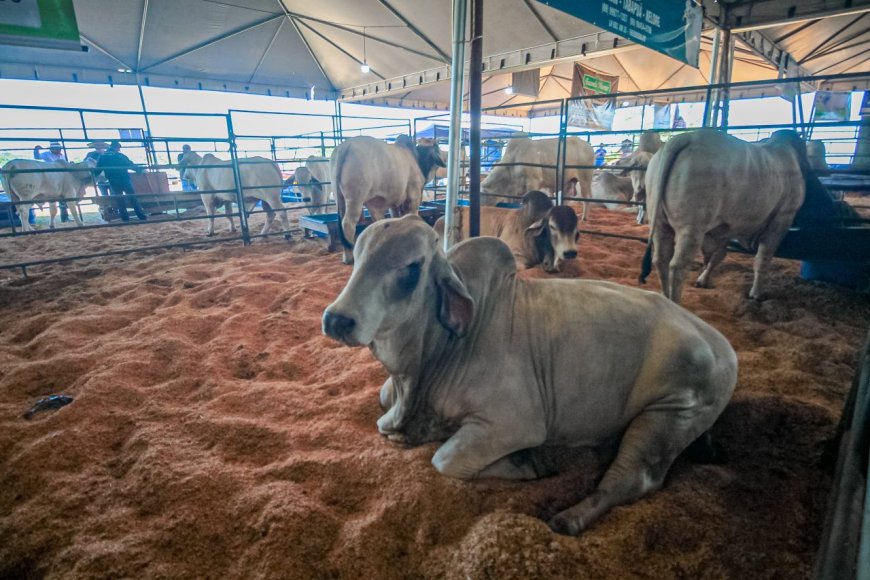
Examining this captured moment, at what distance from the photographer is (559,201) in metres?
6.12

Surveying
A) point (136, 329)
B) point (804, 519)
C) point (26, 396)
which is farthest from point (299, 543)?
point (136, 329)

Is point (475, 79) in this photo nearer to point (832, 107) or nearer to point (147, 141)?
point (147, 141)

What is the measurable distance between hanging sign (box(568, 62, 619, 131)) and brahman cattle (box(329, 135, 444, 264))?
14.6ft

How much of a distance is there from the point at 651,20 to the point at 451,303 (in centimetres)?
524

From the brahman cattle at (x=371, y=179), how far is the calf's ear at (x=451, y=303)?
360 centimetres

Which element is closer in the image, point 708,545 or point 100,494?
point 708,545

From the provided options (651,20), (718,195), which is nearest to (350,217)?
(718,195)

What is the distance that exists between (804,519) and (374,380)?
1.92 m

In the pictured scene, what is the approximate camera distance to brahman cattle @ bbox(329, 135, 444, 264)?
5.45 meters

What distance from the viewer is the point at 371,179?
5.62 metres

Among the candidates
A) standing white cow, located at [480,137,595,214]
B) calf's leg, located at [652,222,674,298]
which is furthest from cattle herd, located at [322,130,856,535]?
standing white cow, located at [480,137,595,214]

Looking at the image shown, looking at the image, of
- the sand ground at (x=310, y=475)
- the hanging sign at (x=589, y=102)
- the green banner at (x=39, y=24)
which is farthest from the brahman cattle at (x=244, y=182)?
the hanging sign at (x=589, y=102)

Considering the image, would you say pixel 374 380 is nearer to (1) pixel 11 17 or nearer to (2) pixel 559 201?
(1) pixel 11 17

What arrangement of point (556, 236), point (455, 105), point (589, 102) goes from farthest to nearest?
point (589, 102) < point (556, 236) < point (455, 105)
